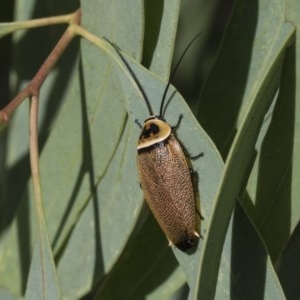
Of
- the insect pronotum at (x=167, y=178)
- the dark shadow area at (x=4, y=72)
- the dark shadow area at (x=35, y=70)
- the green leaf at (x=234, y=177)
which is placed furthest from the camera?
the dark shadow area at (x=4, y=72)

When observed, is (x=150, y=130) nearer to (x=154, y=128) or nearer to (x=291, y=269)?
(x=154, y=128)

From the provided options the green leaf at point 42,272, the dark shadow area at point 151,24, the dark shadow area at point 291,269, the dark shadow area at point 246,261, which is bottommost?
the dark shadow area at point 291,269

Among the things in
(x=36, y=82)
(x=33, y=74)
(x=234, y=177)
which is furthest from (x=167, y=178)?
(x=33, y=74)

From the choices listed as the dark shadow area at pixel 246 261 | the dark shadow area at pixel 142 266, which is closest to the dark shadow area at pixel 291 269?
the dark shadow area at pixel 142 266

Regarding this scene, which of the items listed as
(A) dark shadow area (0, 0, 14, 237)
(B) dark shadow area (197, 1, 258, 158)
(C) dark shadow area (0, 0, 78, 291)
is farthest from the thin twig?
(A) dark shadow area (0, 0, 14, 237)

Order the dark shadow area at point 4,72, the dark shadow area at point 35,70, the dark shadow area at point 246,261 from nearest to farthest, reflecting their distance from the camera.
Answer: the dark shadow area at point 246,261 < the dark shadow area at point 35,70 < the dark shadow area at point 4,72

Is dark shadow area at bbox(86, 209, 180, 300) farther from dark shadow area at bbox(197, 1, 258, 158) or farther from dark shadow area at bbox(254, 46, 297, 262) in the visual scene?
dark shadow area at bbox(254, 46, 297, 262)

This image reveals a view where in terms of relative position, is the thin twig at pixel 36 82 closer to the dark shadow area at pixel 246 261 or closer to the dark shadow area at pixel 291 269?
the dark shadow area at pixel 246 261

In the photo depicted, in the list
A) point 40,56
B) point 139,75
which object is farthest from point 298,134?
point 40,56
